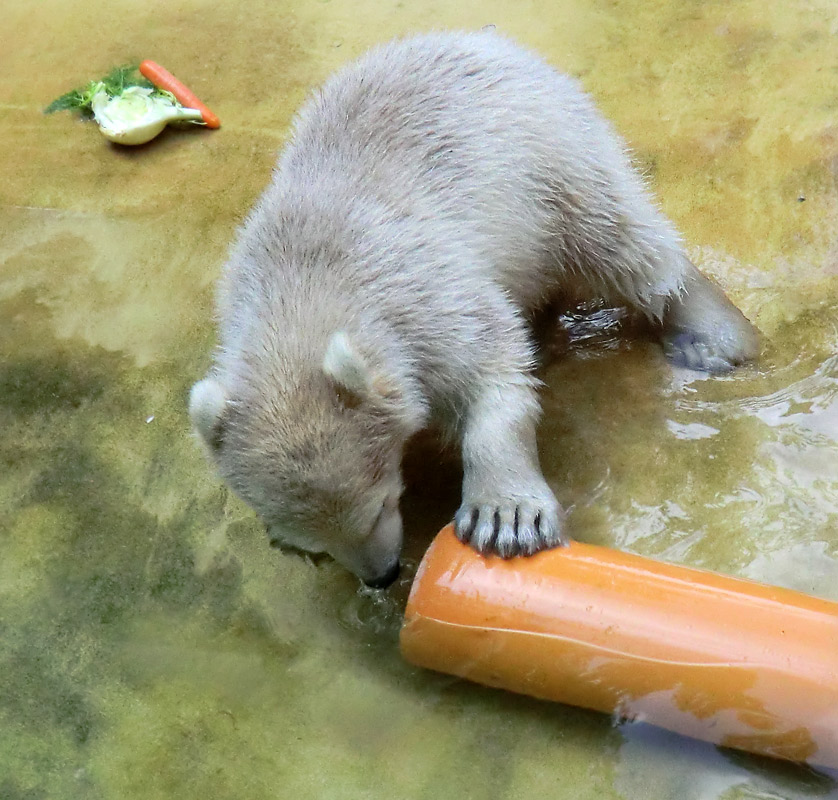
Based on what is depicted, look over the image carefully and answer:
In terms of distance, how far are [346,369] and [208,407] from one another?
478 millimetres

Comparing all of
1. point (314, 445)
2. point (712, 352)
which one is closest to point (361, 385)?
point (314, 445)

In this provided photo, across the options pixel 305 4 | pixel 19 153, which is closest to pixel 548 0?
pixel 305 4

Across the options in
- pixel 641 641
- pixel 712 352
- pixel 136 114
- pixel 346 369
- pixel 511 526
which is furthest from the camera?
pixel 136 114

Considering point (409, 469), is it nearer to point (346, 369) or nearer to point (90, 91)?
point (346, 369)

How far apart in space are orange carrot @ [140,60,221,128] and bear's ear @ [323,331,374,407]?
2.99 m

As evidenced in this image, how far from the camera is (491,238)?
12.6 feet

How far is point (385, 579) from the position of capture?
3.33 metres

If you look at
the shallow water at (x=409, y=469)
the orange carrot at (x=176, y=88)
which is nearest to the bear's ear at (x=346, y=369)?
the shallow water at (x=409, y=469)

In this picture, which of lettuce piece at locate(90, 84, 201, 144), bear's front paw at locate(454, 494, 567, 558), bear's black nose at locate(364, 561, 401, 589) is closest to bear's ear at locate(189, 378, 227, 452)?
bear's black nose at locate(364, 561, 401, 589)

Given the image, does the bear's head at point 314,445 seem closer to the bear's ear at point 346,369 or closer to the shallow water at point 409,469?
the bear's ear at point 346,369

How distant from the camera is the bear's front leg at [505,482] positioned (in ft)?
10.6

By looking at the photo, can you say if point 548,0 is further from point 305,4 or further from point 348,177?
point 348,177

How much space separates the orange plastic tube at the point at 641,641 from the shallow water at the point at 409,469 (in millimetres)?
168

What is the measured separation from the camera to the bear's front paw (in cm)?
319
